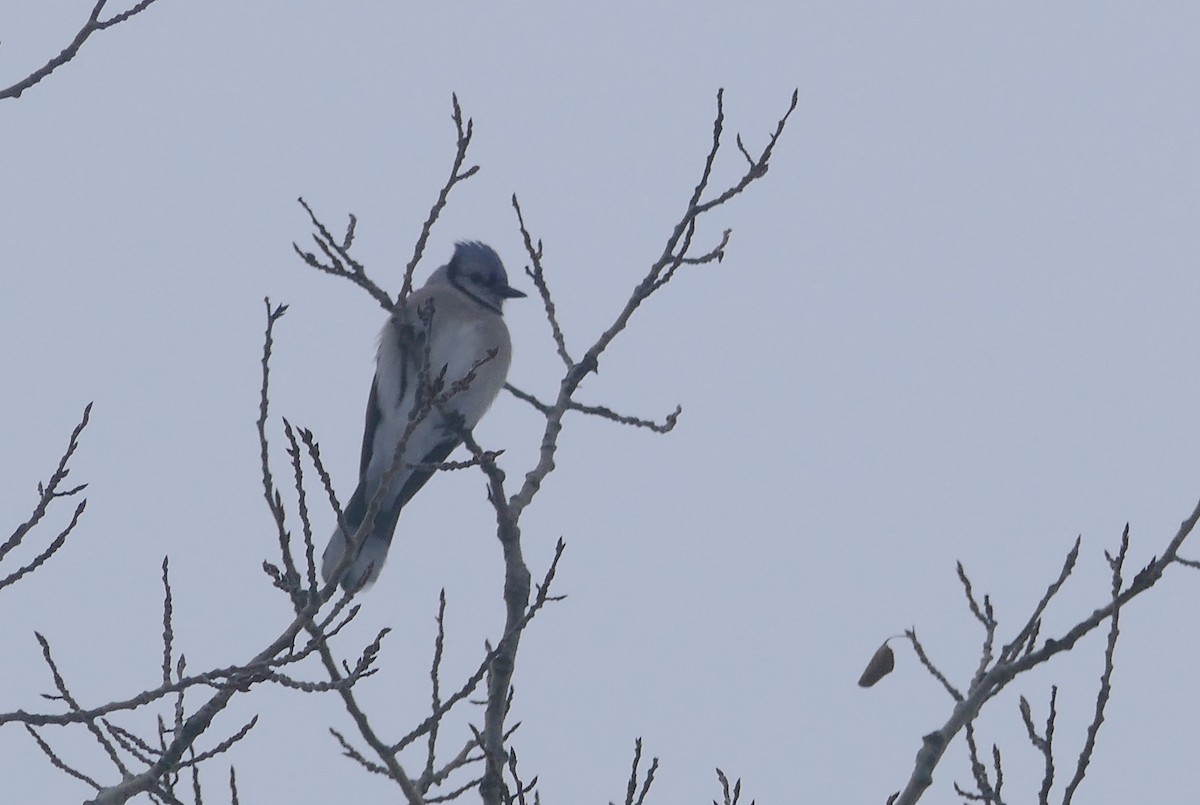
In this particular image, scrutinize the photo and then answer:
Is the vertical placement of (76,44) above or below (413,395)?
below

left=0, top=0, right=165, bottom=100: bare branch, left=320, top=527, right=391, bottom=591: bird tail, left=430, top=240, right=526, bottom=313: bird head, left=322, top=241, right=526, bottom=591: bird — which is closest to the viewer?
left=0, top=0, right=165, bottom=100: bare branch

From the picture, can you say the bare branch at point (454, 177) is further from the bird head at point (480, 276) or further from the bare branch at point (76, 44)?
the bird head at point (480, 276)

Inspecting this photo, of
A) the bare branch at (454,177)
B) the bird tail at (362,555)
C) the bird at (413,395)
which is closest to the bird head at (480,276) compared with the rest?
the bird at (413,395)

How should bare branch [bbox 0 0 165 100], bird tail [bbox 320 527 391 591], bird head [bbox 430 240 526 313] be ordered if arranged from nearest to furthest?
bare branch [bbox 0 0 165 100], bird tail [bbox 320 527 391 591], bird head [bbox 430 240 526 313]

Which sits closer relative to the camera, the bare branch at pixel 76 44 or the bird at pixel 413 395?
the bare branch at pixel 76 44

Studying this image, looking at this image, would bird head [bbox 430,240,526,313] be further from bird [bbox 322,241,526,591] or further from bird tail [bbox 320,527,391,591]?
bird tail [bbox 320,527,391,591]

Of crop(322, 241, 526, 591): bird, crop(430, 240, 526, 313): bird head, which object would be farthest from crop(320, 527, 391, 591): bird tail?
crop(430, 240, 526, 313): bird head

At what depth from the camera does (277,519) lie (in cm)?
246

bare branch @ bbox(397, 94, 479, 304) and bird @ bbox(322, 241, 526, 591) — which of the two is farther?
bird @ bbox(322, 241, 526, 591)

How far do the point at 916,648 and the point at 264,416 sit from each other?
48.4 inches

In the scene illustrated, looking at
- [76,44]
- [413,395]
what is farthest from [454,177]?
[413,395]

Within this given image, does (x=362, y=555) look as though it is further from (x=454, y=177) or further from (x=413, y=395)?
(x=454, y=177)

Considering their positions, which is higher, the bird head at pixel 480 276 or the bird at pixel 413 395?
the bird head at pixel 480 276

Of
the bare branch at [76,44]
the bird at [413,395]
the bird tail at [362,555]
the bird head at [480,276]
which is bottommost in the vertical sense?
the bare branch at [76,44]
